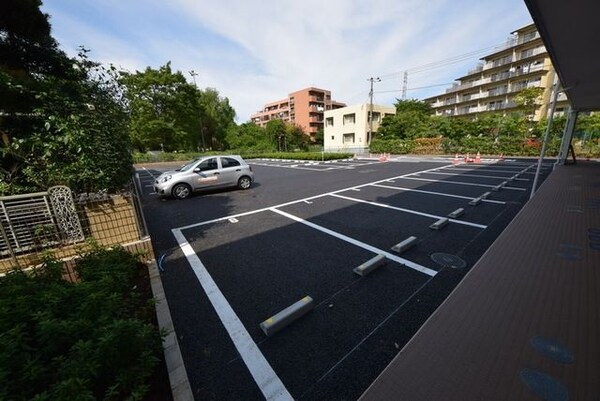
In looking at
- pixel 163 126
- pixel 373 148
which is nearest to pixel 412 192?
pixel 373 148

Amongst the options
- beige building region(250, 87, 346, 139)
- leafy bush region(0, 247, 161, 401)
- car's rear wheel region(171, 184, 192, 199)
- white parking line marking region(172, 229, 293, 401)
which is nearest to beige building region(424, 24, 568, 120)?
beige building region(250, 87, 346, 139)

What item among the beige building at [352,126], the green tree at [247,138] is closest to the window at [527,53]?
the beige building at [352,126]

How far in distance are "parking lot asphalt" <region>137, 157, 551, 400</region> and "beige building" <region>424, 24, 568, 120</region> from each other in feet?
132

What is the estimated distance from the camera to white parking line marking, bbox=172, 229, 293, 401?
1834 millimetres

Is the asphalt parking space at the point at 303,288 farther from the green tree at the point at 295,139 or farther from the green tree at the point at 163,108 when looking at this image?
the green tree at the point at 295,139

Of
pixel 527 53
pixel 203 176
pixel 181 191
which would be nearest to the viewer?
pixel 181 191

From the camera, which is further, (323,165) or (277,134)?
(277,134)

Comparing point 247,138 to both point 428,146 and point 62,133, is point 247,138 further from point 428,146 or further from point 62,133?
point 62,133

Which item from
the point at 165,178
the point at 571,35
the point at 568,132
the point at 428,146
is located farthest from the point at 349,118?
the point at 571,35

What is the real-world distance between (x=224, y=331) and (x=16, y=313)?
1628mm

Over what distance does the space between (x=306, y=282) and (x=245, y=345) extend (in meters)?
1.16

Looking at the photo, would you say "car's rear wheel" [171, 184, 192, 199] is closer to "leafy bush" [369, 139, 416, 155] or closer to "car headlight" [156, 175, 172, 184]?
"car headlight" [156, 175, 172, 184]

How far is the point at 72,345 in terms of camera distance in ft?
5.59

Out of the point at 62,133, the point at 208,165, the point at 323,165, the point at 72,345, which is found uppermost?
the point at 62,133
